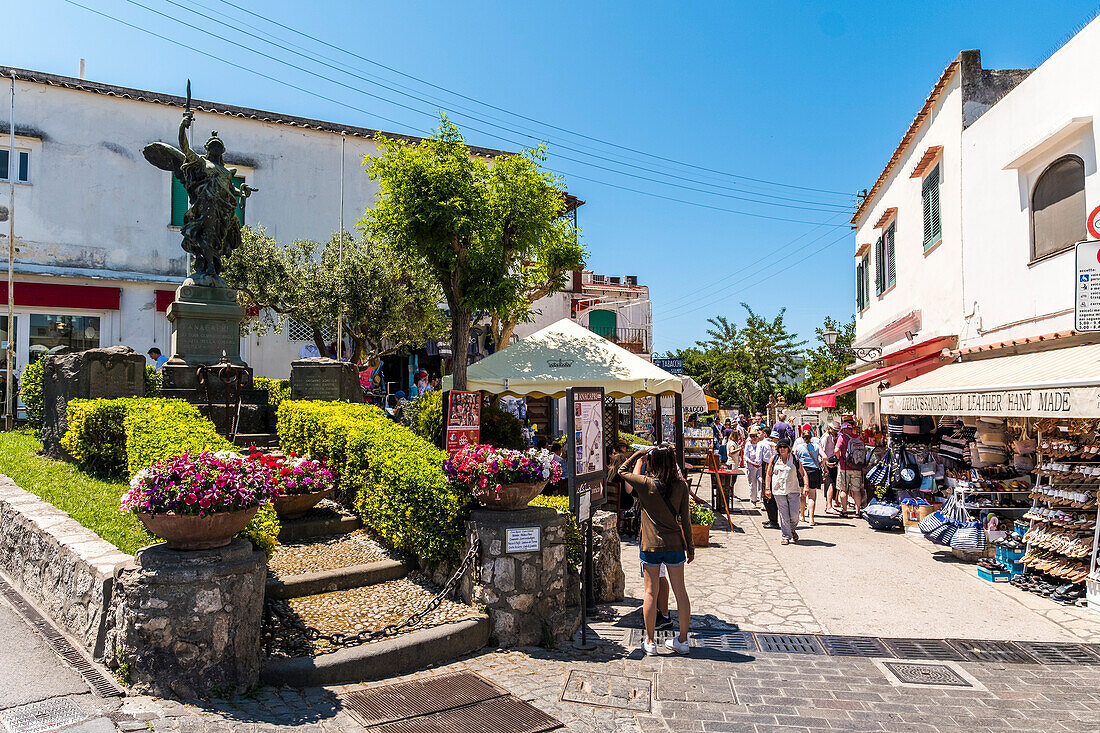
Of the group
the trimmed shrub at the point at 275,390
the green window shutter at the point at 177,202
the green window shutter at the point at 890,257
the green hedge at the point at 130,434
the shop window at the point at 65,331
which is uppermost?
the green window shutter at the point at 177,202

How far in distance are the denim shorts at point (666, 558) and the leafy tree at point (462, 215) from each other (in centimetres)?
713

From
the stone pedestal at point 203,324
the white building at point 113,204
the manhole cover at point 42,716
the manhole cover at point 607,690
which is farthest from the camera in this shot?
the white building at point 113,204

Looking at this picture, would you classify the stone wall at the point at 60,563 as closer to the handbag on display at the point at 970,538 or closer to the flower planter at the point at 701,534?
the flower planter at the point at 701,534

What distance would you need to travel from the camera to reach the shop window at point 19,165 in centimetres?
1959

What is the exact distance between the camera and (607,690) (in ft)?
16.8

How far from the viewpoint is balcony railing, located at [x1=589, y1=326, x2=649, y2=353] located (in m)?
38.1

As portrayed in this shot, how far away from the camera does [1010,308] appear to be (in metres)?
11.1

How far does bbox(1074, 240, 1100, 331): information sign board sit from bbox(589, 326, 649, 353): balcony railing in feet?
95.7

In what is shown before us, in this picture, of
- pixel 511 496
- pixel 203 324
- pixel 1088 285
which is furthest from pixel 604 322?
pixel 511 496

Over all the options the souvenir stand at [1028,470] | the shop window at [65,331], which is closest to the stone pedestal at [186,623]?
the souvenir stand at [1028,470]

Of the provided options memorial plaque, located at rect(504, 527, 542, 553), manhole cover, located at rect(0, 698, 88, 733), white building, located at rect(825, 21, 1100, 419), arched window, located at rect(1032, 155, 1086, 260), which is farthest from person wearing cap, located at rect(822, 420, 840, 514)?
manhole cover, located at rect(0, 698, 88, 733)

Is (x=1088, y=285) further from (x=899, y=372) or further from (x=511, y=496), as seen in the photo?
(x=511, y=496)

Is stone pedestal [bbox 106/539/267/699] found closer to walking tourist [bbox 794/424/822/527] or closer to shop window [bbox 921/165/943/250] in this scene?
walking tourist [bbox 794/424/822/527]

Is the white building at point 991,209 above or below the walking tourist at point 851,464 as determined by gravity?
above
